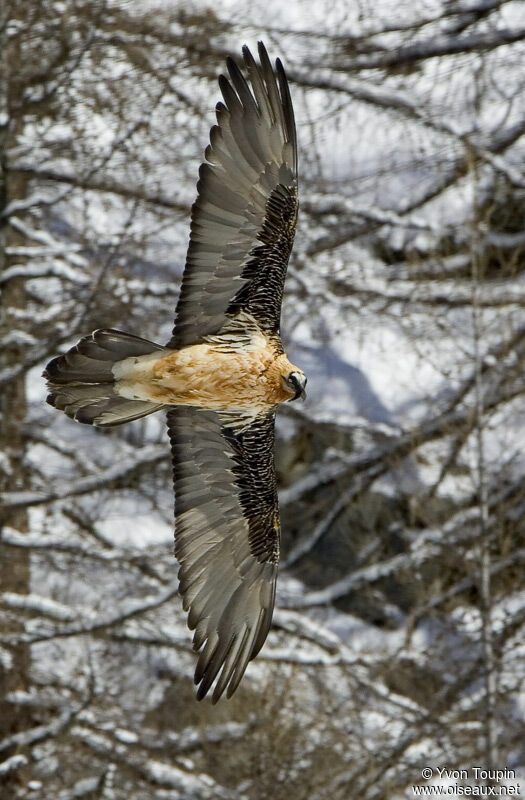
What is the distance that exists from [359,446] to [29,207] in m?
3.59

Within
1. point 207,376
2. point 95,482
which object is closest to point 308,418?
point 95,482

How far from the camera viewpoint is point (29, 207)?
11.1 metres

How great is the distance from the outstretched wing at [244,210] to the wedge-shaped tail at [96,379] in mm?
298

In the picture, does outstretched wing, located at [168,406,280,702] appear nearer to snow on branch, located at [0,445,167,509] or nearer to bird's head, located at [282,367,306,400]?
bird's head, located at [282,367,306,400]

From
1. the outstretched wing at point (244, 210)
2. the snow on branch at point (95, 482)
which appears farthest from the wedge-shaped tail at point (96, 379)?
the snow on branch at point (95, 482)

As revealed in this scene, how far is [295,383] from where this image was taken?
5.25 m

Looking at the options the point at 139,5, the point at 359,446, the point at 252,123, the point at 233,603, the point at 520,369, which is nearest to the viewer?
the point at 252,123

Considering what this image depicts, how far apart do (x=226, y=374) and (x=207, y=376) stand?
0.08 m

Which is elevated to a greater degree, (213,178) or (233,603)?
(213,178)

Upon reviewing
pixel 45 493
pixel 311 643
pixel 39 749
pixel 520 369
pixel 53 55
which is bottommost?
pixel 39 749

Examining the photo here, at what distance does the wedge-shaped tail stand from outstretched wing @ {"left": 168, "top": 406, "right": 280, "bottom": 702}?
0.54m

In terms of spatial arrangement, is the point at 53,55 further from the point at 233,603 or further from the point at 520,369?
the point at 233,603

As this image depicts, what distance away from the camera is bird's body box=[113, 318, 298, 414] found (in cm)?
537

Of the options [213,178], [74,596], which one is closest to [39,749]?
[74,596]
